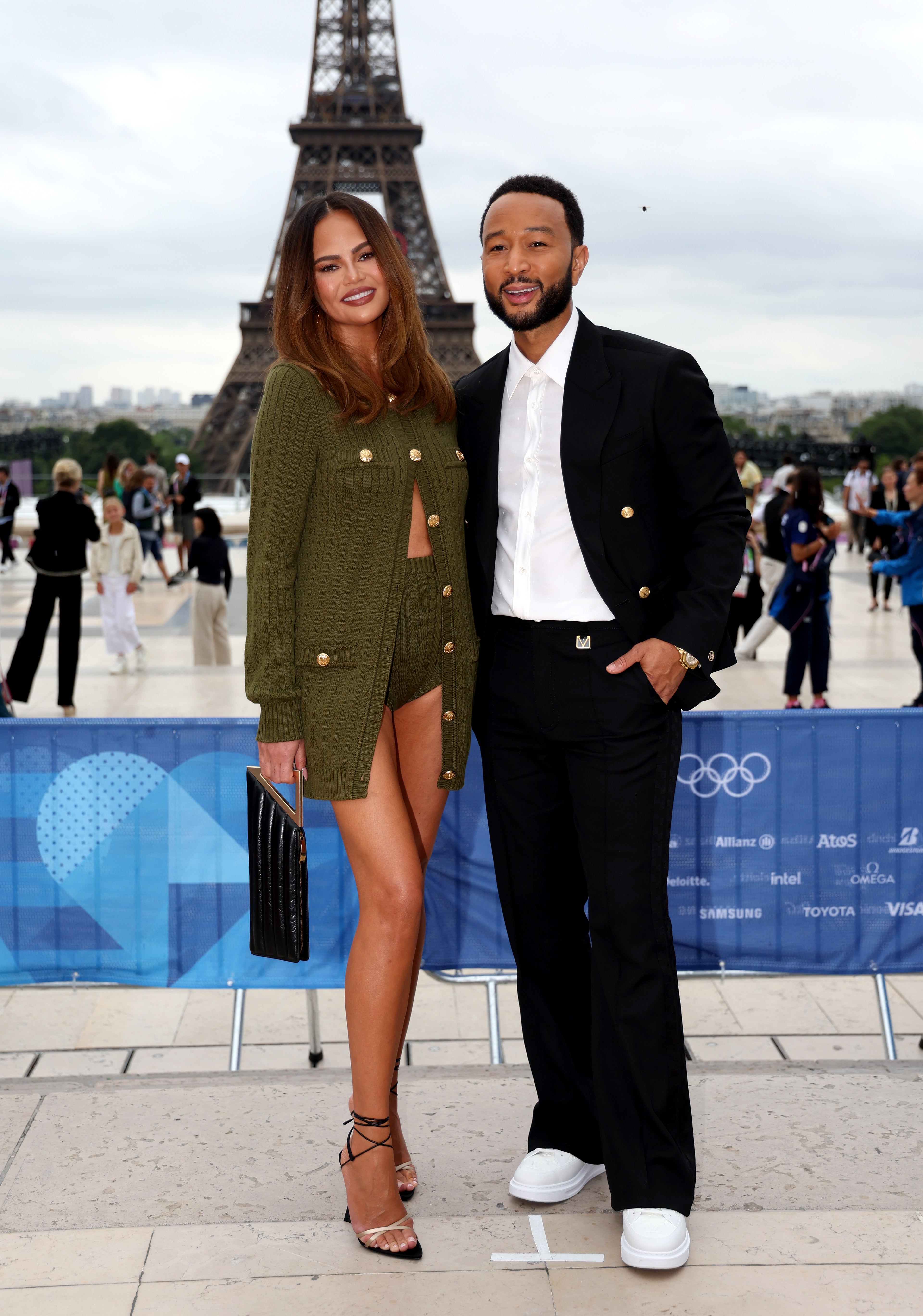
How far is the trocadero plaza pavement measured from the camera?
2461 mm

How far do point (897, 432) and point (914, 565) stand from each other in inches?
2518

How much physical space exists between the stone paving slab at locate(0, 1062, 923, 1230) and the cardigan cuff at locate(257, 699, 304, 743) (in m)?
1.05

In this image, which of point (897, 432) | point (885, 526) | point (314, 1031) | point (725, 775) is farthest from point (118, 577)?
point (897, 432)

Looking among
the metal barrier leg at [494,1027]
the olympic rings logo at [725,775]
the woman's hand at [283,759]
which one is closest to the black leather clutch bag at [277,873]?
the woman's hand at [283,759]

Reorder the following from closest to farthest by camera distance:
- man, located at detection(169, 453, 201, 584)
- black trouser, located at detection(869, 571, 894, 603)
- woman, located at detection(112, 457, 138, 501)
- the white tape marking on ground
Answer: the white tape marking on ground, black trouser, located at detection(869, 571, 894, 603), woman, located at detection(112, 457, 138, 501), man, located at detection(169, 453, 201, 584)

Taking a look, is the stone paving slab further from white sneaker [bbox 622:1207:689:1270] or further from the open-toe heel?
white sneaker [bbox 622:1207:689:1270]

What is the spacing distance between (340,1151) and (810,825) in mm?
1795

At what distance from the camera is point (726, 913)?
13.1 ft

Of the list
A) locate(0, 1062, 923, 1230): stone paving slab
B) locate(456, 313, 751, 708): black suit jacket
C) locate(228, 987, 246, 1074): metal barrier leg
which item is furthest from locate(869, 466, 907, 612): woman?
locate(456, 313, 751, 708): black suit jacket

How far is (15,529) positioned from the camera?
26.8m

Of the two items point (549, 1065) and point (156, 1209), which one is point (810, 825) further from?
point (156, 1209)

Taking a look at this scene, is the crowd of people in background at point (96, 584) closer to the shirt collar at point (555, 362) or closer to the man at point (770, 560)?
the man at point (770, 560)

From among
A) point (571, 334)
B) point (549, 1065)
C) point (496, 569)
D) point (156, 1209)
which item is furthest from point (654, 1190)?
point (571, 334)

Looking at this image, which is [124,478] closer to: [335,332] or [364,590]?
[335,332]
